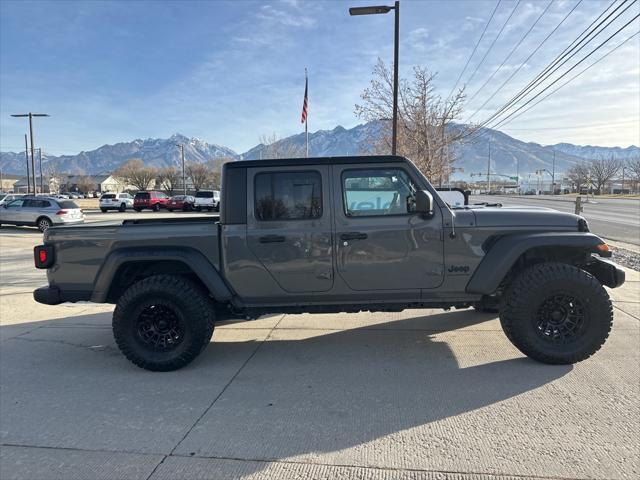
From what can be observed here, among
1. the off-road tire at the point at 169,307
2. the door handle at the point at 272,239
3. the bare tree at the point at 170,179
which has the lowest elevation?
the off-road tire at the point at 169,307

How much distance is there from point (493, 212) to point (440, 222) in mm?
543

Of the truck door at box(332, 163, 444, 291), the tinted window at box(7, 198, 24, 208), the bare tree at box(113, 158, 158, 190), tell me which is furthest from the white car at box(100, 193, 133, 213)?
the bare tree at box(113, 158, 158, 190)

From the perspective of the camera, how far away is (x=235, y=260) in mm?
4176

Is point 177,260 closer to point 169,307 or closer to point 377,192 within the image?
point 169,307

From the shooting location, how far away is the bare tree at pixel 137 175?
88.5 metres

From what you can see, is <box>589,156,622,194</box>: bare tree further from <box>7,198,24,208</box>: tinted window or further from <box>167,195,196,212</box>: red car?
<box>7,198,24,208</box>: tinted window

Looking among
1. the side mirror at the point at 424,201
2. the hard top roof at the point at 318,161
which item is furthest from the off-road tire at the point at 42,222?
the side mirror at the point at 424,201

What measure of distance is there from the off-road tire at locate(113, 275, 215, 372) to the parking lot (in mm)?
179

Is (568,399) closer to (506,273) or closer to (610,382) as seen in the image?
(610,382)

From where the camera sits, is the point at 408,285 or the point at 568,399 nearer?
the point at 568,399

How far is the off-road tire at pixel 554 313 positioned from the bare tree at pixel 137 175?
91.9 metres

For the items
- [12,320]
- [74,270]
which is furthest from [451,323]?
[12,320]

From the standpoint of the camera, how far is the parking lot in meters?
2.75

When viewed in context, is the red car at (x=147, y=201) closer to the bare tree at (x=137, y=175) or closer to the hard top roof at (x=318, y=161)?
the hard top roof at (x=318, y=161)
